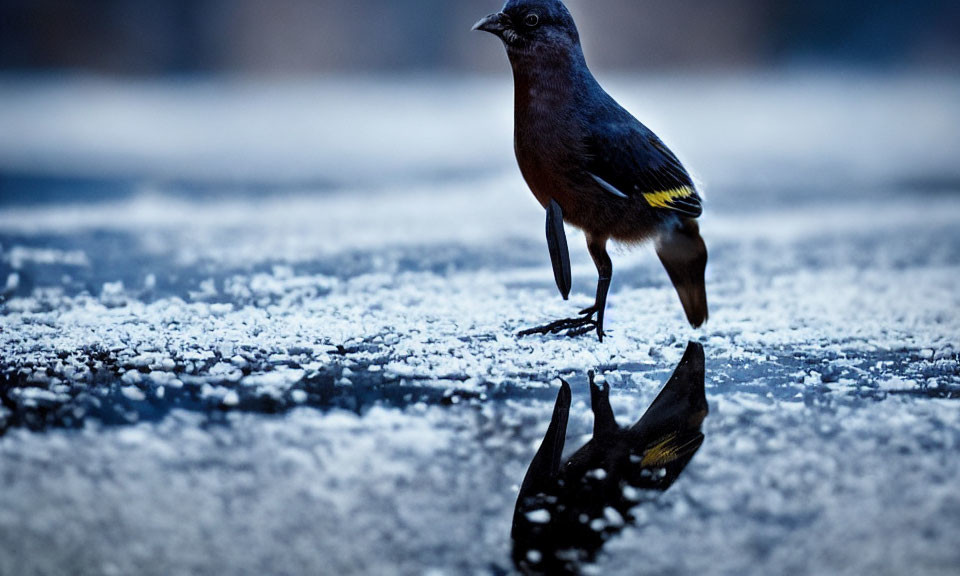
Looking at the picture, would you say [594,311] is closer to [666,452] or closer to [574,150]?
[574,150]

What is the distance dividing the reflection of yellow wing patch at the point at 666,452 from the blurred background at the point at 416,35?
9.44 metres

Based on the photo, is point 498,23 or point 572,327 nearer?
point 498,23

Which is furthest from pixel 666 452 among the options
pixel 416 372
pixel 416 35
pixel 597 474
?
pixel 416 35

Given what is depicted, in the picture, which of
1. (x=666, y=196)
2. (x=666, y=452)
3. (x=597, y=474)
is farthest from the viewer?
(x=666, y=196)

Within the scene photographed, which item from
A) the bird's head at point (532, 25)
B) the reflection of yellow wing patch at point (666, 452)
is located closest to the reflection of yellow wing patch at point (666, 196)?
the bird's head at point (532, 25)

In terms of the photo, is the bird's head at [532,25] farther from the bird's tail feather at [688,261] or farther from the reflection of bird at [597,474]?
the reflection of bird at [597,474]

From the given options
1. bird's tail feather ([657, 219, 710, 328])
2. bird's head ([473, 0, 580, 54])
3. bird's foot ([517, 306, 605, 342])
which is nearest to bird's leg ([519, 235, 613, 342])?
bird's foot ([517, 306, 605, 342])

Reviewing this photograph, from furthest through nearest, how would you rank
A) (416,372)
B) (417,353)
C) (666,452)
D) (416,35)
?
(416,35) → (417,353) → (416,372) → (666,452)

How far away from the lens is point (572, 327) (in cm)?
295

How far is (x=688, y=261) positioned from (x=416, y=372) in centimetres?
87

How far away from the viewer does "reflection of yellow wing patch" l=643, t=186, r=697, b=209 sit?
281 cm

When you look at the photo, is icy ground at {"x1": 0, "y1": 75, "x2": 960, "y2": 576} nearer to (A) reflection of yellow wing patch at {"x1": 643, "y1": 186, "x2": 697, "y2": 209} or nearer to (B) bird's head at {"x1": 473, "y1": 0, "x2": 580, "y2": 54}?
(A) reflection of yellow wing patch at {"x1": 643, "y1": 186, "x2": 697, "y2": 209}

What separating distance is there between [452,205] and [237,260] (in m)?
1.63

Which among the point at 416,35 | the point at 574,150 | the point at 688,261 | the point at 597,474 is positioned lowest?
the point at 597,474
